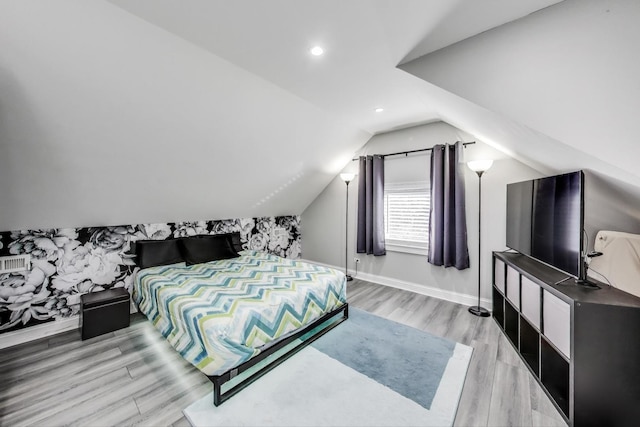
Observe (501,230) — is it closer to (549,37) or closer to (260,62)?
(549,37)

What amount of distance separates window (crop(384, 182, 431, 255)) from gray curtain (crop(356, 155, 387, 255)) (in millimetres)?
170

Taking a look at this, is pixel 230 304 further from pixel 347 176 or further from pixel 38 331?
pixel 347 176

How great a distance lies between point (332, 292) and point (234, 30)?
2.52 m

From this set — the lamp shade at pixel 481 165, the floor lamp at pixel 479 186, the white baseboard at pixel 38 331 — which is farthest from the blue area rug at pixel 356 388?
the white baseboard at pixel 38 331

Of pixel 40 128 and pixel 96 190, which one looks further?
pixel 96 190

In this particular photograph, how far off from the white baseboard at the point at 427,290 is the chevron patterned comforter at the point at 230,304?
5.37 feet

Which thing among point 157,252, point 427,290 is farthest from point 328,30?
point 427,290

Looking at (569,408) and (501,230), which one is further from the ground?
(501,230)

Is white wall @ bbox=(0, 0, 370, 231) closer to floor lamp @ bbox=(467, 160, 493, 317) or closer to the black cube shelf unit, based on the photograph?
floor lamp @ bbox=(467, 160, 493, 317)

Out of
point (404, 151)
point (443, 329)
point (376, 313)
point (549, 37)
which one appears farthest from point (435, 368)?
point (404, 151)

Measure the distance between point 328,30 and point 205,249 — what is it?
125 inches

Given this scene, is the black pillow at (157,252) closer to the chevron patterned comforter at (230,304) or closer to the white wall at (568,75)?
the chevron patterned comforter at (230,304)

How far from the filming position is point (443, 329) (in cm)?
287

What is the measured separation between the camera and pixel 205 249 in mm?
3734
